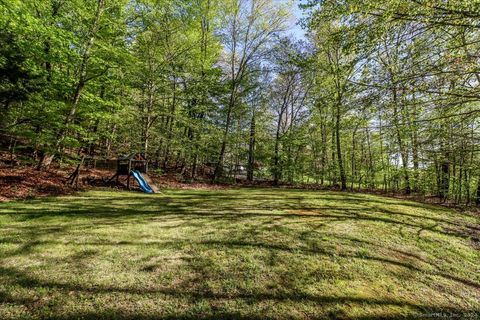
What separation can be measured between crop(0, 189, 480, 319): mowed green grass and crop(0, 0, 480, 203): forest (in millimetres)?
2695

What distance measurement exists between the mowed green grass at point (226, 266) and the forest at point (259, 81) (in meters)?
2.70

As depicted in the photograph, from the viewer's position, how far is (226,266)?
3621 mm

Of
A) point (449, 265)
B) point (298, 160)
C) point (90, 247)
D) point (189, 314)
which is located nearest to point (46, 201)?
point (90, 247)

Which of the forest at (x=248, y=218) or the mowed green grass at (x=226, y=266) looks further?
the forest at (x=248, y=218)

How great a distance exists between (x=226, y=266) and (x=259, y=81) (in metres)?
18.9

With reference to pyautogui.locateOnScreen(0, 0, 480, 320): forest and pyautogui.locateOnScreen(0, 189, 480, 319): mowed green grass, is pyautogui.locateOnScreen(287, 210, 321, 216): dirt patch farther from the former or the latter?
pyautogui.locateOnScreen(0, 189, 480, 319): mowed green grass

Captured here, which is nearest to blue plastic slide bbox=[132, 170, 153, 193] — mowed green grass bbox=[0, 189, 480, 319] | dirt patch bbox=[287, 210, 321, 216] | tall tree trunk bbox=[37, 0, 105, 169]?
tall tree trunk bbox=[37, 0, 105, 169]

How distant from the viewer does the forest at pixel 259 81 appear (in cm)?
462

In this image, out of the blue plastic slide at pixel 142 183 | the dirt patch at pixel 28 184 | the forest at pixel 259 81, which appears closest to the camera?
the forest at pixel 259 81

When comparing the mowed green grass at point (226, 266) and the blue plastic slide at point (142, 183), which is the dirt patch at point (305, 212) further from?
the blue plastic slide at point (142, 183)

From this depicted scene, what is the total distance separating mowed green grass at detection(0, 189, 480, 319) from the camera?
2717 millimetres

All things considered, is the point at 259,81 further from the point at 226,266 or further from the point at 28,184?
the point at 226,266

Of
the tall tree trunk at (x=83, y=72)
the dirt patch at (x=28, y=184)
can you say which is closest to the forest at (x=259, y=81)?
the tall tree trunk at (x=83, y=72)

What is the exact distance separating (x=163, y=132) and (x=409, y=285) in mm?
13949
